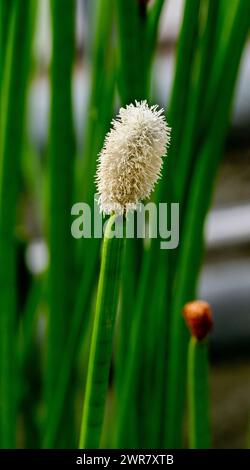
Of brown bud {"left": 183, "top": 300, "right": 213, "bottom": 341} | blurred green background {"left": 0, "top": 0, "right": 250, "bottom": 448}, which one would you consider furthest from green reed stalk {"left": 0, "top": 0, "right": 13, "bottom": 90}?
brown bud {"left": 183, "top": 300, "right": 213, "bottom": 341}

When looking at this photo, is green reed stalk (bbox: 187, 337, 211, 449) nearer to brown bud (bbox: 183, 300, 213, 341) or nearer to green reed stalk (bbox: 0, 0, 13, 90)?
brown bud (bbox: 183, 300, 213, 341)

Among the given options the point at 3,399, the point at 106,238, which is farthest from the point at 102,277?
the point at 3,399

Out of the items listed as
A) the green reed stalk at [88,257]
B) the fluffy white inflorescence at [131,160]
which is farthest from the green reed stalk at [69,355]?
the fluffy white inflorescence at [131,160]

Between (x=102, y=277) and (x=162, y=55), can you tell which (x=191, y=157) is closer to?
(x=102, y=277)

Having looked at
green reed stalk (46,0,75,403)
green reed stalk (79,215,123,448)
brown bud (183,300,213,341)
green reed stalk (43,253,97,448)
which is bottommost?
green reed stalk (79,215,123,448)

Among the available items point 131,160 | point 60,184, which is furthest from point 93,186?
point 131,160
